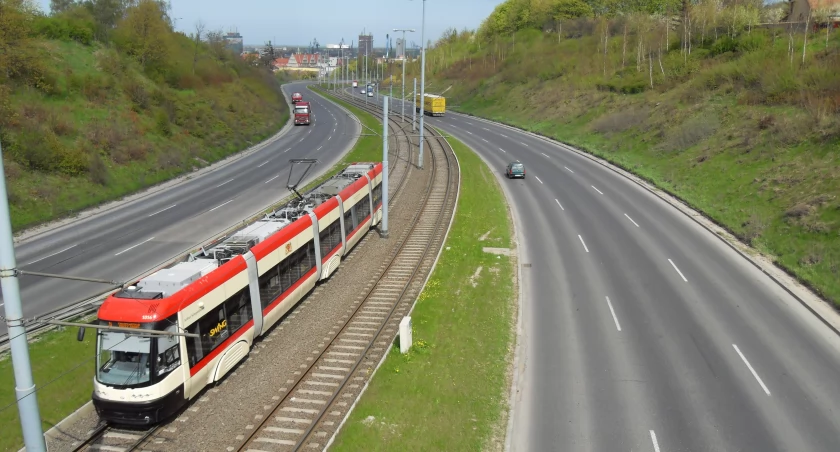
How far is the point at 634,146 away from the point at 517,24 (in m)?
86.1

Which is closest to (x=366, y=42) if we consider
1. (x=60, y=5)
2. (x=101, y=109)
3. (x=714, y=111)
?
(x=60, y=5)

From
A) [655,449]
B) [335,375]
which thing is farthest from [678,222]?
[335,375]

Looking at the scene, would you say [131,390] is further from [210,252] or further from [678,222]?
[678,222]

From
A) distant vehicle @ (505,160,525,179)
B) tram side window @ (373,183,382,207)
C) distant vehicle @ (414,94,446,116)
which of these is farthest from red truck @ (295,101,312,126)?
tram side window @ (373,183,382,207)

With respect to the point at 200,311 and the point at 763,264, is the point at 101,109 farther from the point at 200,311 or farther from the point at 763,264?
the point at 763,264

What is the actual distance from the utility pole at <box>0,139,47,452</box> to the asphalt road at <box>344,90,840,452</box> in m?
9.54

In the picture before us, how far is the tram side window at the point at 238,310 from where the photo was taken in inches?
597

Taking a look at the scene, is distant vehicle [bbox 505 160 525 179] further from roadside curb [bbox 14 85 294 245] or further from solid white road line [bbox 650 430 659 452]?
solid white road line [bbox 650 430 659 452]

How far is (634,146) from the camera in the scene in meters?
50.8

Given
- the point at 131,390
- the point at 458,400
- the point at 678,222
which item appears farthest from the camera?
the point at 678,222

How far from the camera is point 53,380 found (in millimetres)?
13375

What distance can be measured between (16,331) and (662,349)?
16.6 metres

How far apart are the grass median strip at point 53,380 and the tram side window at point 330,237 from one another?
26.9 ft

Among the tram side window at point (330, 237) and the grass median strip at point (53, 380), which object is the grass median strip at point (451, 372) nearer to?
the tram side window at point (330, 237)
